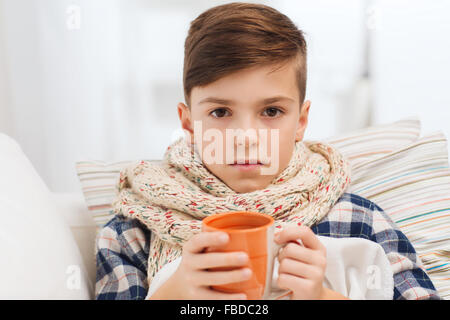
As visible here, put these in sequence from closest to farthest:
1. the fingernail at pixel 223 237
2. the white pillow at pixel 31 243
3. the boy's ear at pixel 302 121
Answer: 1. the fingernail at pixel 223 237
2. the white pillow at pixel 31 243
3. the boy's ear at pixel 302 121

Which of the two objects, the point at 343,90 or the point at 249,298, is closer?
the point at 249,298

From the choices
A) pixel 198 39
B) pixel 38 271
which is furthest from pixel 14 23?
pixel 38 271

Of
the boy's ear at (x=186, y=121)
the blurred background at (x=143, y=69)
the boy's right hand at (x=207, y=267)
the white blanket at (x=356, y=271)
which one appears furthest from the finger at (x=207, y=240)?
the blurred background at (x=143, y=69)

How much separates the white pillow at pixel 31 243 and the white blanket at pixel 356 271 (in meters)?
0.17

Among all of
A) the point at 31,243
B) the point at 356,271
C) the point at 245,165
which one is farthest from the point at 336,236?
the point at 31,243

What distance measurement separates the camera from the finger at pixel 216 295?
45 centimetres

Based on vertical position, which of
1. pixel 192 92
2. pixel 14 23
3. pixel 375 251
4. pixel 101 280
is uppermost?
pixel 14 23

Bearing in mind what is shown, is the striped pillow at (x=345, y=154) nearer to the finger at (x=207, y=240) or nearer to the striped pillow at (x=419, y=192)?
the striped pillow at (x=419, y=192)

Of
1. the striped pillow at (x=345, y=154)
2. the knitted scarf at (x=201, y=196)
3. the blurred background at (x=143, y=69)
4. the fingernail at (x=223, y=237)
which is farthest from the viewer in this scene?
the blurred background at (x=143, y=69)

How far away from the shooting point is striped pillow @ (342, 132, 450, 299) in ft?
2.85

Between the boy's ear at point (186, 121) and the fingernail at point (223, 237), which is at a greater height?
the boy's ear at point (186, 121)

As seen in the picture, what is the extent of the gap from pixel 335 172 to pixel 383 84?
1.23 m

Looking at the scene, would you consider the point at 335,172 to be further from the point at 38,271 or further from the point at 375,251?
the point at 38,271

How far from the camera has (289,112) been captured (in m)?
0.74
